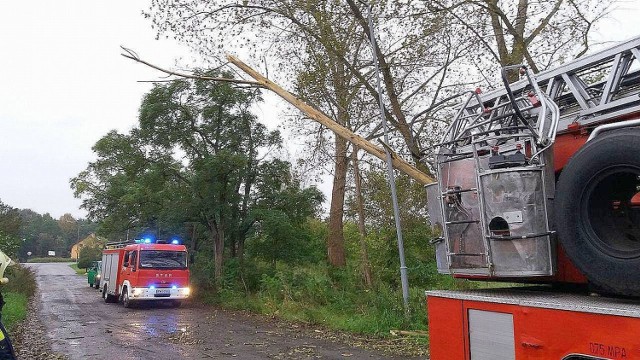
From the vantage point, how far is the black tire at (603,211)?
3604 mm

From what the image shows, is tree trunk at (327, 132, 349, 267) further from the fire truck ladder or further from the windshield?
the fire truck ladder

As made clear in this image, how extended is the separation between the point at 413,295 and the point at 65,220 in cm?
14173

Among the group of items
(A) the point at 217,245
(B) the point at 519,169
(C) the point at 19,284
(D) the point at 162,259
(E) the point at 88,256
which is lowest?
(C) the point at 19,284

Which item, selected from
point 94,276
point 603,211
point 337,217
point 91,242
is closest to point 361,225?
point 337,217

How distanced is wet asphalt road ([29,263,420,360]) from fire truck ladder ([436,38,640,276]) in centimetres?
532

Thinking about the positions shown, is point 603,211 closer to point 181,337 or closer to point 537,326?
point 537,326

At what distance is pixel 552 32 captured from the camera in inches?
469

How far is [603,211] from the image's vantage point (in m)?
3.92

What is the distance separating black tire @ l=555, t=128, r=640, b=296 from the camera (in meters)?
3.60

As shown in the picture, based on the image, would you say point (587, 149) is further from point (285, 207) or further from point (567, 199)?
point (285, 207)

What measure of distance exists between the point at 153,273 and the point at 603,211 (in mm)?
18533

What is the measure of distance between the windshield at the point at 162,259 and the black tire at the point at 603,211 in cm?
1837

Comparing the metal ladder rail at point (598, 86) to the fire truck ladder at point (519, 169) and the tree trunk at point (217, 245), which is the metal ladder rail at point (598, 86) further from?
the tree trunk at point (217, 245)

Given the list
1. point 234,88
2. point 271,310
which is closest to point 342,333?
point 271,310
